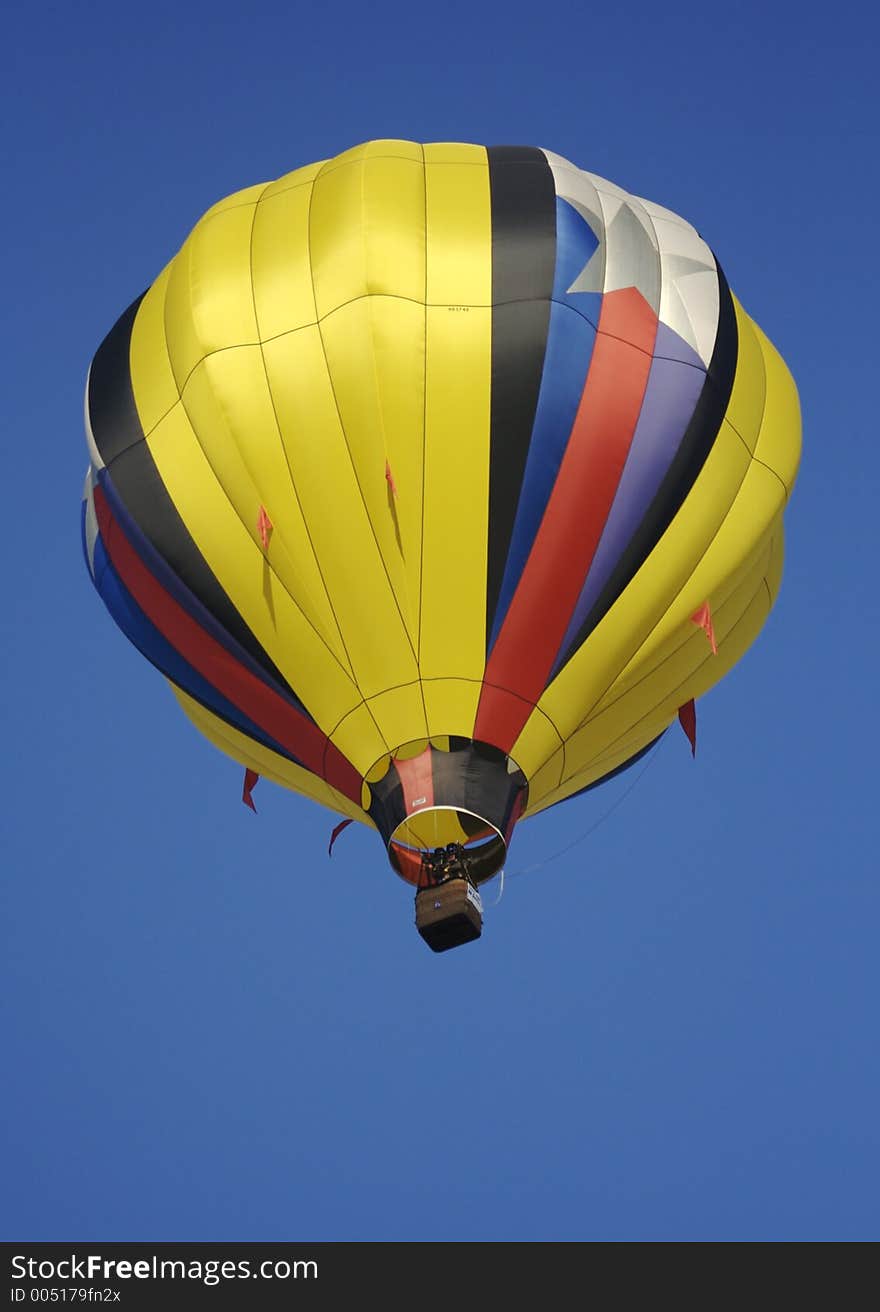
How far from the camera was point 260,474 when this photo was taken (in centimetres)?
1808

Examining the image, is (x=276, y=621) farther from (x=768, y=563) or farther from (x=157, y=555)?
(x=768, y=563)

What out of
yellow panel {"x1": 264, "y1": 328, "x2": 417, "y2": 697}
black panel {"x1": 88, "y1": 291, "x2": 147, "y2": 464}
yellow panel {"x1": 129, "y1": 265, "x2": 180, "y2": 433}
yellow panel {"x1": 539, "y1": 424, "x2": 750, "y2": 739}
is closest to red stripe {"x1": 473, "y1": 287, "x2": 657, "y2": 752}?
yellow panel {"x1": 539, "y1": 424, "x2": 750, "y2": 739}

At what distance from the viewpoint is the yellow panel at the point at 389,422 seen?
1789 cm

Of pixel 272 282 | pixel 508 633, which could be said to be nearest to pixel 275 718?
pixel 508 633

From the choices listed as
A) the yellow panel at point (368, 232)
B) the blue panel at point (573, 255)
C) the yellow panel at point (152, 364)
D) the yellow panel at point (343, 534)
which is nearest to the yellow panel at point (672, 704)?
the yellow panel at point (343, 534)

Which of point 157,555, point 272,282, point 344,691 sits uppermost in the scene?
point 272,282

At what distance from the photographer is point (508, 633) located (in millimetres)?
18000

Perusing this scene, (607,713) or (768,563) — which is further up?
(768,563)

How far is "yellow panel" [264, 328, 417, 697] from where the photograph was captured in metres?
17.9

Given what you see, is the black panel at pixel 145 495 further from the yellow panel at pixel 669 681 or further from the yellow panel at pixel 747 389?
the yellow panel at pixel 747 389

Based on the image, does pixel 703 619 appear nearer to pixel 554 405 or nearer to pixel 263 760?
pixel 554 405

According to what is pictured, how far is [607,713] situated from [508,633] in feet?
3.45

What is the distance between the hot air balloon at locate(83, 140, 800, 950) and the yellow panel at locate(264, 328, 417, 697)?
0.02 meters

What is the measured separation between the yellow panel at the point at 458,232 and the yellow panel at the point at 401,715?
2555 mm
